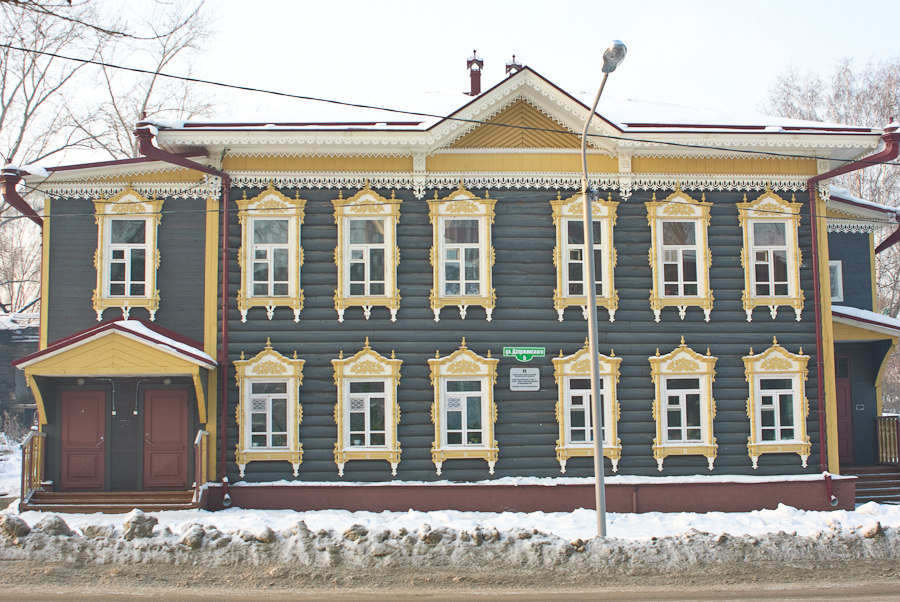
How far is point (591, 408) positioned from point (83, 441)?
990 cm

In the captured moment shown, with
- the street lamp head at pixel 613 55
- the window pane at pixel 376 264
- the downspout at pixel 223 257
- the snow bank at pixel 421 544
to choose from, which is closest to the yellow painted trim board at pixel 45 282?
the downspout at pixel 223 257

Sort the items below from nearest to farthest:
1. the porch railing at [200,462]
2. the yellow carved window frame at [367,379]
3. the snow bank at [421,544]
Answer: the snow bank at [421,544] → the porch railing at [200,462] → the yellow carved window frame at [367,379]

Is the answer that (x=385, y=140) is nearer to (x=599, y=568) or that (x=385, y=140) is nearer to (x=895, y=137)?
(x=599, y=568)

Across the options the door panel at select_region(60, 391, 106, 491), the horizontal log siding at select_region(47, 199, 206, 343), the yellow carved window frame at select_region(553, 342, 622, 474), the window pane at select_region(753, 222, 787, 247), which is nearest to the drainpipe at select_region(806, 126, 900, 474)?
the window pane at select_region(753, 222, 787, 247)

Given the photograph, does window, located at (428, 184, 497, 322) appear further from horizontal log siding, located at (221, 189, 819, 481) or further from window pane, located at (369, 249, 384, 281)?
window pane, located at (369, 249, 384, 281)

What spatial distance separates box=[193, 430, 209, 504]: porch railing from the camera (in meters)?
12.0

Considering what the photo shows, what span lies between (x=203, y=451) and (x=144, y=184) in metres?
5.38

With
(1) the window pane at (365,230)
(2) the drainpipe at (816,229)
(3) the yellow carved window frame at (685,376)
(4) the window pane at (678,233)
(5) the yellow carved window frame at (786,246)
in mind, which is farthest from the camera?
(4) the window pane at (678,233)

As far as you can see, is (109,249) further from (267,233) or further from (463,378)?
(463,378)

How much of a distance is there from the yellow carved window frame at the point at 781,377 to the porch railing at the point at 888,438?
281cm

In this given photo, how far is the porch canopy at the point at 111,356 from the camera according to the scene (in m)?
11.7

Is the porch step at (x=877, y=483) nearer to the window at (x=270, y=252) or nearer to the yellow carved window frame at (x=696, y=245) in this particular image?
the yellow carved window frame at (x=696, y=245)

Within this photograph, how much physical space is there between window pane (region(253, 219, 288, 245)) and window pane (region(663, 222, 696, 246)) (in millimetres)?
7700

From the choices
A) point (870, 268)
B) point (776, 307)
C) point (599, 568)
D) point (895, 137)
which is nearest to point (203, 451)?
point (599, 568)
